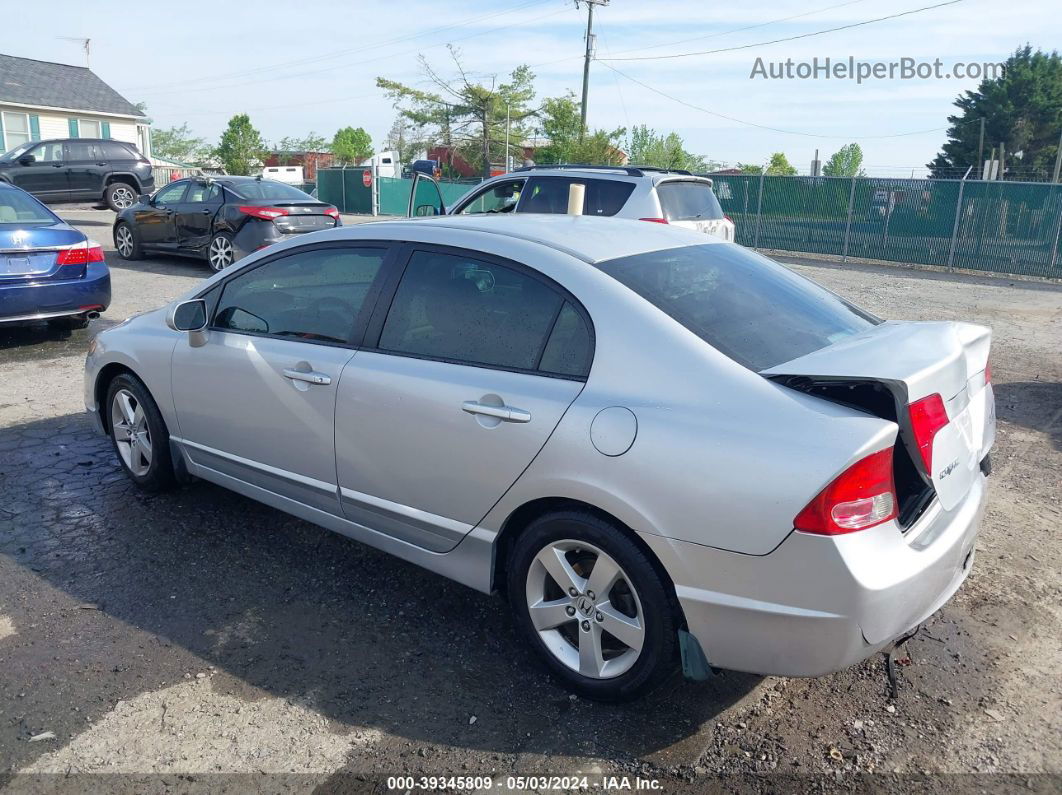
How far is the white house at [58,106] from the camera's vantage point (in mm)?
35125

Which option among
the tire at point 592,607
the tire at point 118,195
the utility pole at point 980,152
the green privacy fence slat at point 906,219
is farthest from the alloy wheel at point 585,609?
the utility pole at point 980,152

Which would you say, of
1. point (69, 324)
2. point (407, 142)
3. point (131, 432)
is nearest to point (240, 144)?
point (407, 142)

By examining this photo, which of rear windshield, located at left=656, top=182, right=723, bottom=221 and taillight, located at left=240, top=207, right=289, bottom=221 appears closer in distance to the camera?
rear windshield, located at left=656, top=182, right=723, bottom=221

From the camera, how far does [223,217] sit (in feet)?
42.4

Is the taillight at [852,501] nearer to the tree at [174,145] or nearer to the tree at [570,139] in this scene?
the tree at [570,139]

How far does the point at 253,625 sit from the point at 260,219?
10279 mm

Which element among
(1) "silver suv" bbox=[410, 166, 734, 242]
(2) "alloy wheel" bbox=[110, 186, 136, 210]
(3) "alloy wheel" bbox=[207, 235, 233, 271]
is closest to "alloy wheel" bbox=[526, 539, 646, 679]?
(1) "silver suv" bbox=[410, 166, 734, 242]

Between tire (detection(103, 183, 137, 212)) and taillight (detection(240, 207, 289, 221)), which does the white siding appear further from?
taillight (detection(240, 207, 289, 221))

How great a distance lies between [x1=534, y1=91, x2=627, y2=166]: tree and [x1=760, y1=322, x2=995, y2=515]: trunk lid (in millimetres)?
25050

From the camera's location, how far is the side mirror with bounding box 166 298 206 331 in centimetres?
418

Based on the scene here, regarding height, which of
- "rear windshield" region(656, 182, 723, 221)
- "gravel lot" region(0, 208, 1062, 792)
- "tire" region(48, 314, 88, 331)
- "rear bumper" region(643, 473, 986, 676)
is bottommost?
"gravel lot" region(0, 208, 1062, 792)

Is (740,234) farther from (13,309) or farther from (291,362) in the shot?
(291,362)

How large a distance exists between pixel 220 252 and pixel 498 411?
446 inches

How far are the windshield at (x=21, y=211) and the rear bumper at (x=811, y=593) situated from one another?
7.70m
